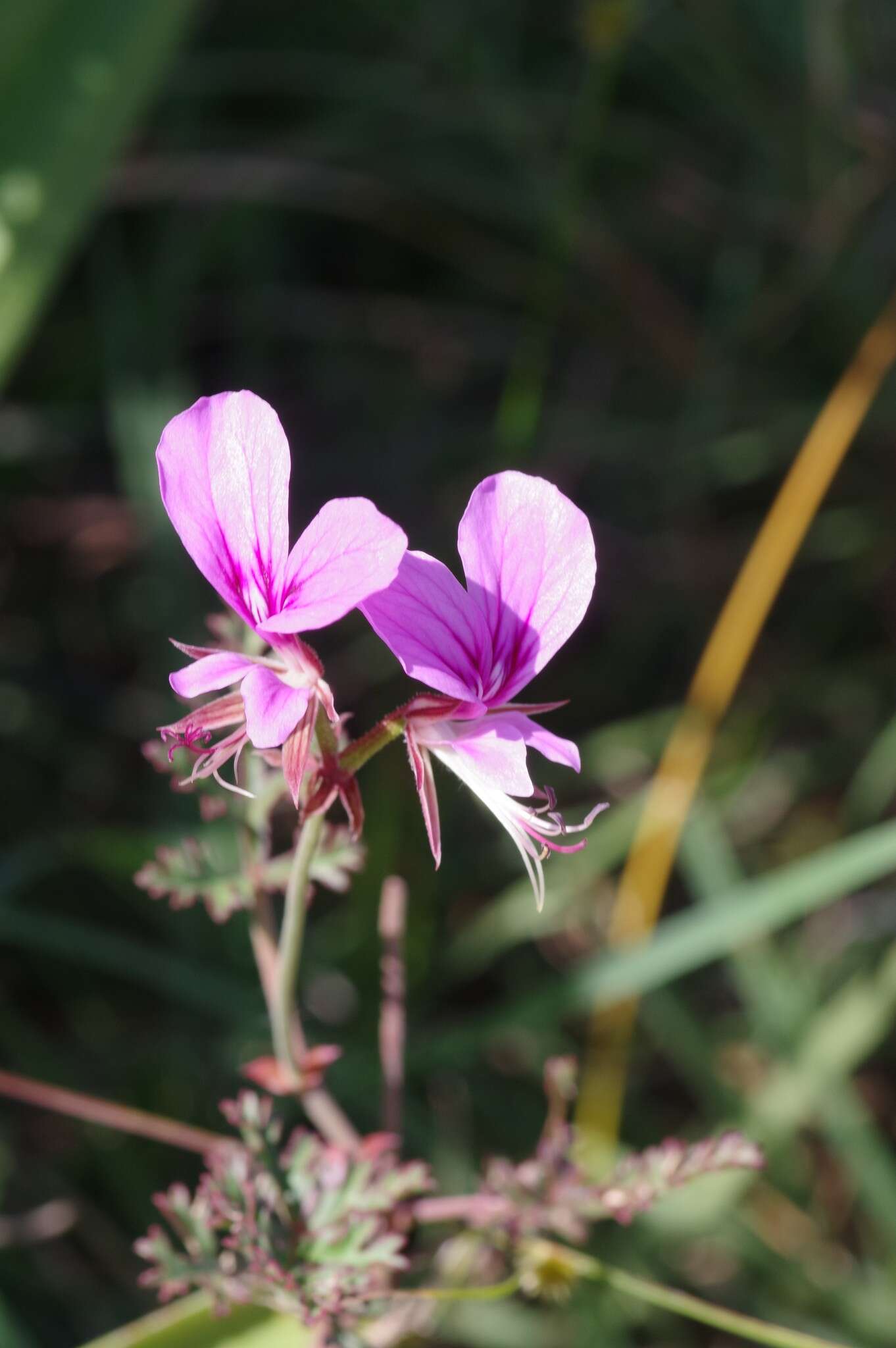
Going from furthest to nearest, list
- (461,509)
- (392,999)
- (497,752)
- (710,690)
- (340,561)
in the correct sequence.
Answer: (461,509) < (710,690) < (392,999) < (497,752) < (340,561)

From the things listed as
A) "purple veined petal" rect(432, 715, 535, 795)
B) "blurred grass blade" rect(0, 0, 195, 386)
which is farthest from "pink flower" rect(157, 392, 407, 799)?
"blurred grass blade" rect(0, 0, 195, 386)

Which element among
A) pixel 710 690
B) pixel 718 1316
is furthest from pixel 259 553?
pixel 710 690

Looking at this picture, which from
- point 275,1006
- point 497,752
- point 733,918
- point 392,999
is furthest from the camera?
point 733,918

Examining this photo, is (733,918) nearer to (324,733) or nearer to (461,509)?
(324,733)

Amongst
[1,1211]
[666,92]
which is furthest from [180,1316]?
[666,92]

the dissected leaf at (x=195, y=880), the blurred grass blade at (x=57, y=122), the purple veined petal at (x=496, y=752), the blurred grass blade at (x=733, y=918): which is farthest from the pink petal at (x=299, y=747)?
the blurred grass blade at (x=57, y=122)

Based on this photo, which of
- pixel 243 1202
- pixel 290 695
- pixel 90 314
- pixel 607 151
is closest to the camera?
pixel 290 695

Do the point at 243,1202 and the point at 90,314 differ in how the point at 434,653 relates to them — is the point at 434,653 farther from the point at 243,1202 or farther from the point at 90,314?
the point at 90,314

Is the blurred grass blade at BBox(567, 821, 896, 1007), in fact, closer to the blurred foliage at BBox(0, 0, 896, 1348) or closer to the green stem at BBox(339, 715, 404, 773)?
the blurred foliage at BBox(0, 0, 896, 1348)
